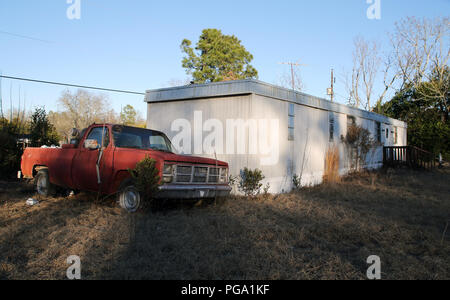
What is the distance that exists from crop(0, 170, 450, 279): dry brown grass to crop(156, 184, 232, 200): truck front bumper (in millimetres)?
366

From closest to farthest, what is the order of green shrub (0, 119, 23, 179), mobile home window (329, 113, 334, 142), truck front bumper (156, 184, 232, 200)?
1. truck front bumper (156, 184, 232, 200)
2. green shrub (0, 119, 23, 179)
3. mobile home window (329, 113, 334, 142)

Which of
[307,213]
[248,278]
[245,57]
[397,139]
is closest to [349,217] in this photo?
[307,213]

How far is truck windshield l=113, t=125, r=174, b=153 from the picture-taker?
6.66 m

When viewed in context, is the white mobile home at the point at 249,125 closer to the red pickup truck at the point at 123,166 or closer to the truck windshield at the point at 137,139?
the red pickup truck at the point at 123,166

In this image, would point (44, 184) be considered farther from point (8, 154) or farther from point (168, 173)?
point (168, 173)

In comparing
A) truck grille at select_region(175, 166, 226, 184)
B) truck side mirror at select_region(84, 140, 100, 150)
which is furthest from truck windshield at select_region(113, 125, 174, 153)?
truck grille at select_region(175, 166, 226, 184)

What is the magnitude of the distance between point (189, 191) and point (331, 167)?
7953 mm

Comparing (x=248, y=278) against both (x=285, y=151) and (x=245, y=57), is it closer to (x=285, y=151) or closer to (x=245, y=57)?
(x=285, y=151)

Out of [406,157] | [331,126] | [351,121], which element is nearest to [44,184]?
[331,126]

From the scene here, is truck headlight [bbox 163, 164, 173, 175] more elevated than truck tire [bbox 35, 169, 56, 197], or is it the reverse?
truck headlight [bbox 163, 164, 173, 175]

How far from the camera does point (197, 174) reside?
6551 mm

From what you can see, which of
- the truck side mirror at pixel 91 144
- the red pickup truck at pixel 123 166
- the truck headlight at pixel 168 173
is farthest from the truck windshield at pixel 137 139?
the truck headlight at pixel 168 173

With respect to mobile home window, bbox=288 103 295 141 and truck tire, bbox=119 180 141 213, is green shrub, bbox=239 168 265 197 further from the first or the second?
truck tire, bbox=119 180 141 213

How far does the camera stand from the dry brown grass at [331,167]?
40.6ft
